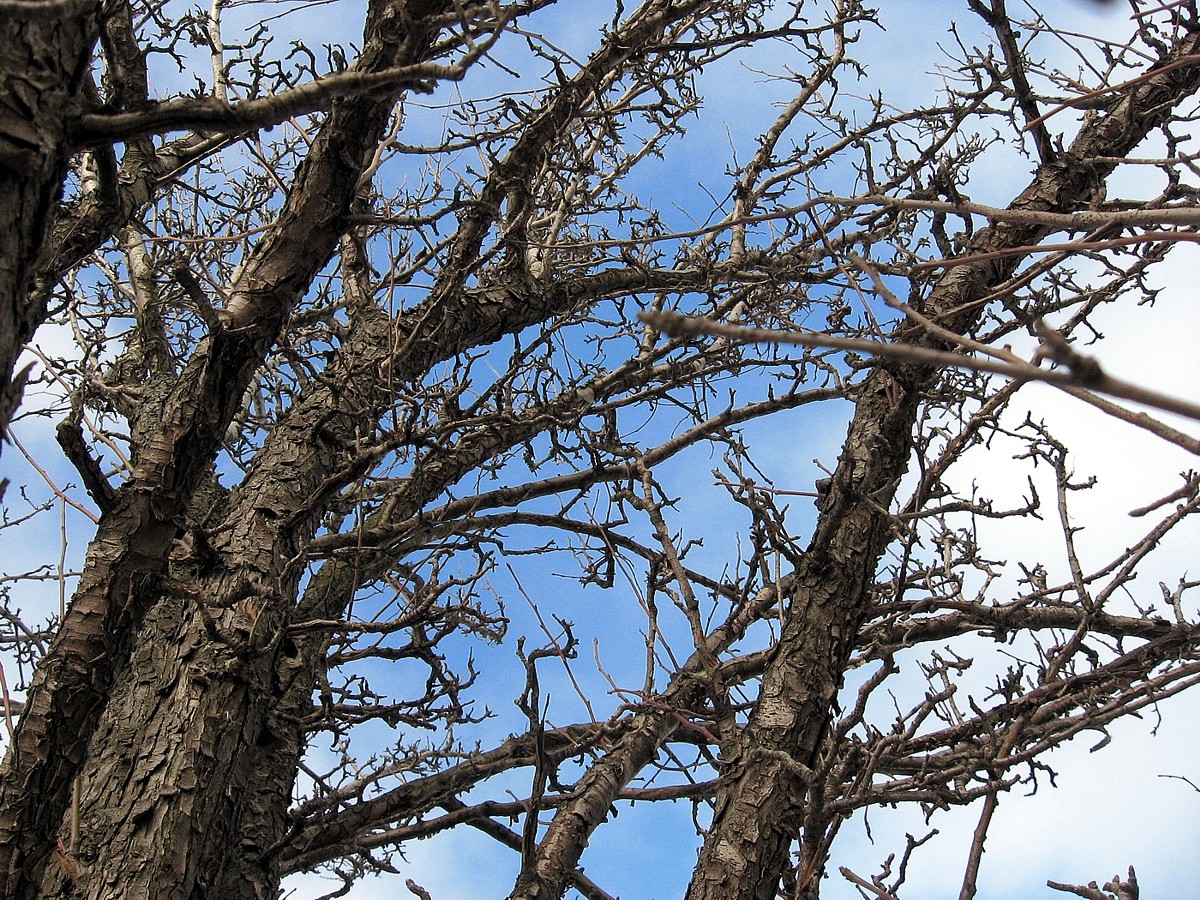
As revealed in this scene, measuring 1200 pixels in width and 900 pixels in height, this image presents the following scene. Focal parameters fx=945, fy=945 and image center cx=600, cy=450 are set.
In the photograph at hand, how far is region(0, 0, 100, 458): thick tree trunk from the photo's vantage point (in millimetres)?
1729

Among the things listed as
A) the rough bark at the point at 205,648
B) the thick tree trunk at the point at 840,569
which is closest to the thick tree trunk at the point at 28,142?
the rough bark at the point at 205,648

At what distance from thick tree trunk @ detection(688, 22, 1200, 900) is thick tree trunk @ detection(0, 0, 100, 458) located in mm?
2169

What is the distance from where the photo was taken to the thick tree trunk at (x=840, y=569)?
297 cm

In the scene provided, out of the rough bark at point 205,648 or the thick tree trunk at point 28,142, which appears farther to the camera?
the rough bark at point 205,648

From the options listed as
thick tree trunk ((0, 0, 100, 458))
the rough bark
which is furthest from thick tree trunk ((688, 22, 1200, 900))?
thick tree trunk ((0, 0, 100, 458))

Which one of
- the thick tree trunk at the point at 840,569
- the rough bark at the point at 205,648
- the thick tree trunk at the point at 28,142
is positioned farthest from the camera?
the thick tree trunk at the point at 840,569

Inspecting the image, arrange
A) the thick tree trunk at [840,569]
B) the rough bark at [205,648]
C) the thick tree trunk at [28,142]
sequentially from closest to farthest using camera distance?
→ the thick tree trunk at [28,142], the rough bark at [205,648], the thick tree trunk at [840,569]

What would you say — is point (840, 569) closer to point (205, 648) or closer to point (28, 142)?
point (205, 648)

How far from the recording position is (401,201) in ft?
24.1

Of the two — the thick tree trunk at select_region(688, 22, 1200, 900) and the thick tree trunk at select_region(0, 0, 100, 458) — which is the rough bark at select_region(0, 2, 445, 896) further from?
the thick tree trunk at select_region(688, 22, 1200, 900)

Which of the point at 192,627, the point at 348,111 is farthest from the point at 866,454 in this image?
the point at 192,627

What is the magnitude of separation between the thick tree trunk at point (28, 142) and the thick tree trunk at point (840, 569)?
2.17 metres

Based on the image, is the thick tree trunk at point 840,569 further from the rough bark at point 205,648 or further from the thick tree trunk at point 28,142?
the thick tree trunk at point 28,142

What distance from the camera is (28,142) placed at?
1742mm
